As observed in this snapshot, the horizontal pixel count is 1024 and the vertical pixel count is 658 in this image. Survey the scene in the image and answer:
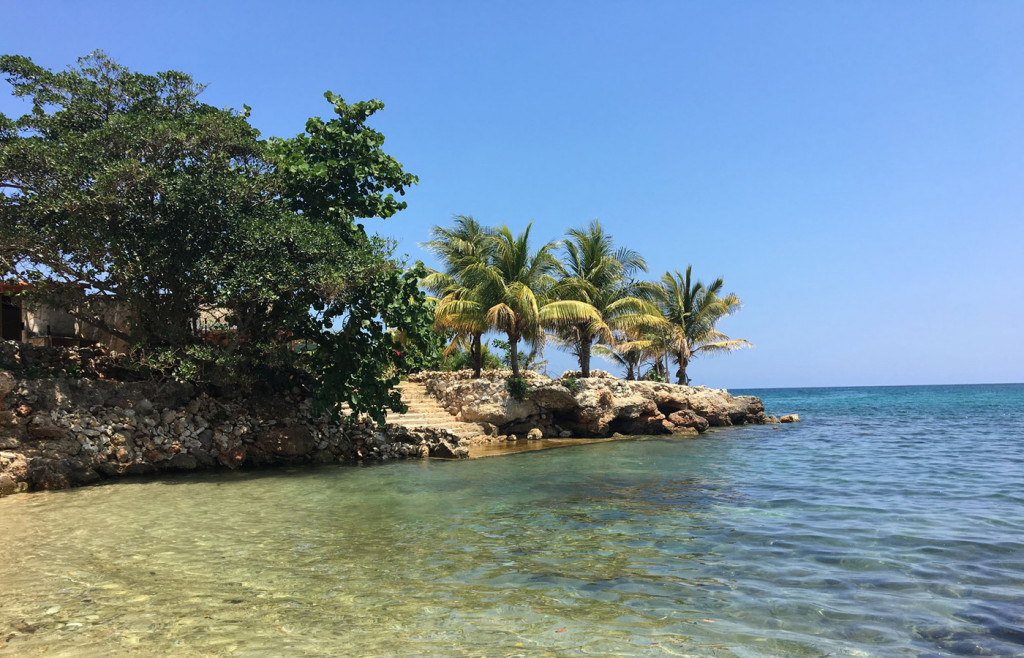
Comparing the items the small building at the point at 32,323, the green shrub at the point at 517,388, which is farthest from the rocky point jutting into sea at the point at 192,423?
the small building at the point at 32,323

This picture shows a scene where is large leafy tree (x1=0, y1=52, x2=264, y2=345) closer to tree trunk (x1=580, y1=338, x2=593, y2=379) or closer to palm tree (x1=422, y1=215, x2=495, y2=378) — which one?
palm tree (x1=422, y1=215, x2=495, y2=378)

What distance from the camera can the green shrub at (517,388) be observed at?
2077 cm

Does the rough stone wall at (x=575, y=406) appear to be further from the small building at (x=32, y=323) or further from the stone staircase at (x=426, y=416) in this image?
the small building at (x=32, y=323)

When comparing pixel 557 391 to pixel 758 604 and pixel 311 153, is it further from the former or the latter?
pixel 758 604

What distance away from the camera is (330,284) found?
41.5ft

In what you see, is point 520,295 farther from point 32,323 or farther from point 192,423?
point 32,323

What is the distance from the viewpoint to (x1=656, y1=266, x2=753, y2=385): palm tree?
30625 mm

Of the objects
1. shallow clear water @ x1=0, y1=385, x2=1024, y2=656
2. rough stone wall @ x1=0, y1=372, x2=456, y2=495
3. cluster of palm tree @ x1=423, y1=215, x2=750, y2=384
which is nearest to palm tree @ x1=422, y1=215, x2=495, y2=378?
cluster of palm tree @ x1=423, y1=215, x2=750, y2=384

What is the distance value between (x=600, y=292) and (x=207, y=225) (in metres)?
17.2

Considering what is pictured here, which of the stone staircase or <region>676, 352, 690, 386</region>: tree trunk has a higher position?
<region>676, 352, 690, 386</region>: tree trunk

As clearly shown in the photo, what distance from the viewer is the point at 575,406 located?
21.8 metres

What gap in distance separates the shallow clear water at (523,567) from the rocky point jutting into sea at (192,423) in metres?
1.22

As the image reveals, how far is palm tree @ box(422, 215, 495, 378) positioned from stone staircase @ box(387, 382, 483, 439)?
7.55 feet

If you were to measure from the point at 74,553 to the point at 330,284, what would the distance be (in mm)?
7019
